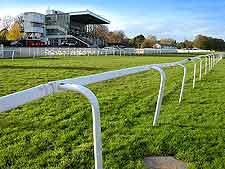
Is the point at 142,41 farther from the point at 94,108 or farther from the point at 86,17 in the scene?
the point at 94,108

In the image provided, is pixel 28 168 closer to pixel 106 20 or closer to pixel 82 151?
pixel 82 151

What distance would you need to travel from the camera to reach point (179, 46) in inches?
4599

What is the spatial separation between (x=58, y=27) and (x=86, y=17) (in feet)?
23.4

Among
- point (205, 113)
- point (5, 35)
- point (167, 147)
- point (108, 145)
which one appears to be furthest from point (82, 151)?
point (5, 35)

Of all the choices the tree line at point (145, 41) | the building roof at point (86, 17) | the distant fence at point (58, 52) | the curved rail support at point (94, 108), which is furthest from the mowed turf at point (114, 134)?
the tree line at point (145, 41)

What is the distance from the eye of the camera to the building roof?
262 ft

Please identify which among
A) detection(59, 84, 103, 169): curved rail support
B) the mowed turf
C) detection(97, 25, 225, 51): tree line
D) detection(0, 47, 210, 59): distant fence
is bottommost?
the mowed turf

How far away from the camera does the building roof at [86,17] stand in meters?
79.9

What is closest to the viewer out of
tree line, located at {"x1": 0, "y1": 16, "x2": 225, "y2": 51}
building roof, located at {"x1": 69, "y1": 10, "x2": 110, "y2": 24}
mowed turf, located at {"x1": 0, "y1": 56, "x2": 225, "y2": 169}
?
mowed turf, located at {"x1": 0, "y1": 56, "x2": 225, "y2": 169}

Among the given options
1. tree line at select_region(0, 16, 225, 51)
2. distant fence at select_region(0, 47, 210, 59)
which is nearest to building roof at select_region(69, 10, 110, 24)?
tree line at select_region(0, 16, 225, 51)

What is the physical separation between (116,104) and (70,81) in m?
4.36

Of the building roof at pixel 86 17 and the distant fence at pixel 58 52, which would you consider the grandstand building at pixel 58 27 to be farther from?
the distant fence at pixel 58 52

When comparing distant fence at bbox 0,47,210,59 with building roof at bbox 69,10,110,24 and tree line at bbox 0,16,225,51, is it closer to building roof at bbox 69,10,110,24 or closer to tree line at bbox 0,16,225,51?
building roof at bbox 69,10,110,24

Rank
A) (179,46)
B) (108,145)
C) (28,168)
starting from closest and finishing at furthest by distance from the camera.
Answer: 1. (28,168)
2. (108,145)
3. (179,46)
